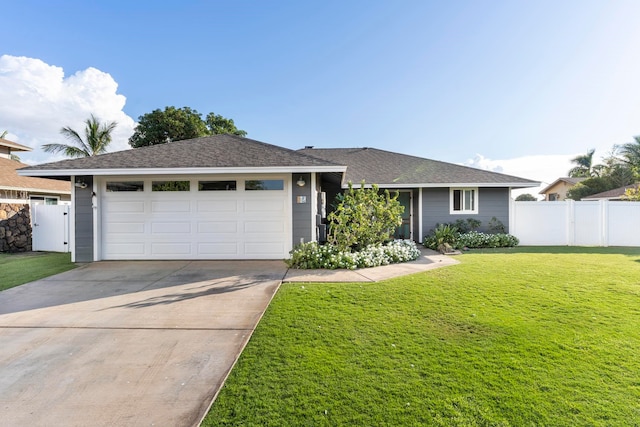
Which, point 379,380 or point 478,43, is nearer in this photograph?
point 379,380

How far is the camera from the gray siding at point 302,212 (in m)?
8.06

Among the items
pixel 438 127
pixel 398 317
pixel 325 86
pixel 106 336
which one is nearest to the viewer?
pixel 106 336

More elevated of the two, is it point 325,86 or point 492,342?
point 325,86

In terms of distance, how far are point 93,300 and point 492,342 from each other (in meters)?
6.05

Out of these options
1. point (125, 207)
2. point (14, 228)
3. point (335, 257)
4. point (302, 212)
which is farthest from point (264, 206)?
point (14, 228)

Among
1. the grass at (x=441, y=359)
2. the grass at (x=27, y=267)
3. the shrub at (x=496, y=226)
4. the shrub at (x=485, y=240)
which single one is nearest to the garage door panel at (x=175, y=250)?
the grass at (x=27, y=267)

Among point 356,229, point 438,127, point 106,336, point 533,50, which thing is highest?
point 533,50

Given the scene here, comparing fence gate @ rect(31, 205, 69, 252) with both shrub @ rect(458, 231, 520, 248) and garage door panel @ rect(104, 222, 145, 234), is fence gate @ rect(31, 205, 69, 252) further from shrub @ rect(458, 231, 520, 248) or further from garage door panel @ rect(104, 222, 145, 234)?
shrub @ rect(458, 231, 520, 248)

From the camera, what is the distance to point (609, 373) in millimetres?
2713

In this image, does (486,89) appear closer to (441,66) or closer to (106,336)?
(441,66)

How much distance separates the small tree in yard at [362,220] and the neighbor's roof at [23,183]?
1295 centimetres

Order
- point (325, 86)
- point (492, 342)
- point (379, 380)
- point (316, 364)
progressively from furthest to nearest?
point (325, 86)
point (492, 342)
point (316, 364)
point (379, 380)

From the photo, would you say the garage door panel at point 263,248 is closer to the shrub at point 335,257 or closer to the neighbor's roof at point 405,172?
the shrub at point 335,257

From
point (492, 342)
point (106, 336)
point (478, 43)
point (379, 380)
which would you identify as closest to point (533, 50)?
point (478, 43)
